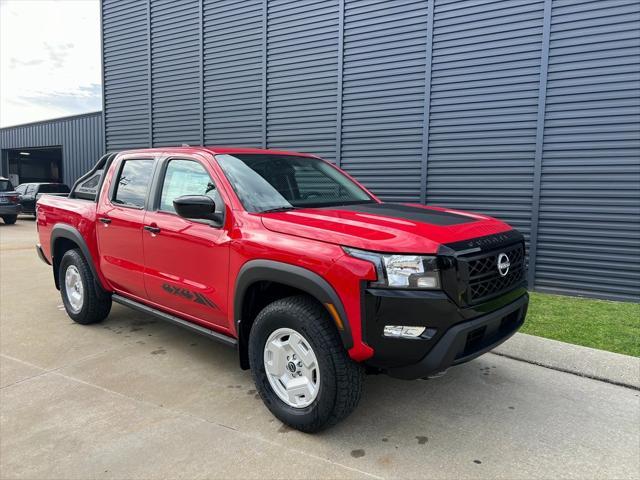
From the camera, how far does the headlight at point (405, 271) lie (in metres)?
2.54

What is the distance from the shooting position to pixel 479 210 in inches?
287

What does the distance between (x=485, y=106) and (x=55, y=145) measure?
65.4 feet

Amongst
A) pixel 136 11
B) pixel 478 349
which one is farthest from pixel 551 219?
pixel 136 11

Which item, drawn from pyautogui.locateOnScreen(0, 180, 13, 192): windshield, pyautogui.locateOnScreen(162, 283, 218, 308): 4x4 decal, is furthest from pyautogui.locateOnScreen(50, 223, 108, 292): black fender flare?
pyautogui.locateOnScreen(0, 180, 13, 192): windshield

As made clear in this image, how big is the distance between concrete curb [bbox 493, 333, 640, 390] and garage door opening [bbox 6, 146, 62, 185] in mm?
28410

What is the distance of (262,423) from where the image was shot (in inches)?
119

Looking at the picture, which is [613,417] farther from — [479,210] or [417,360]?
[479,210]

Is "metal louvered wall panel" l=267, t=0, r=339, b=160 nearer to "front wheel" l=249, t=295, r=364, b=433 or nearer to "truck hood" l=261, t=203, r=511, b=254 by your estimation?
"truck hood" l=261, t=203, r=511, b=254

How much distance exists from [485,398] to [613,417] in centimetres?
82

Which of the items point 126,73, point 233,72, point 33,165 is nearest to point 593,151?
point 233,72

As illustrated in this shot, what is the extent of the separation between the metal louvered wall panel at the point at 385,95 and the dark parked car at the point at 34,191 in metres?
14.5

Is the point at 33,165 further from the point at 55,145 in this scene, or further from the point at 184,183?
the point at 184,183

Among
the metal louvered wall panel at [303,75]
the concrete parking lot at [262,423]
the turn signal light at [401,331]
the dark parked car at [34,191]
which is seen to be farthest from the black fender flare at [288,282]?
the dark parked car at [34,191]

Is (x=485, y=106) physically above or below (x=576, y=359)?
above
